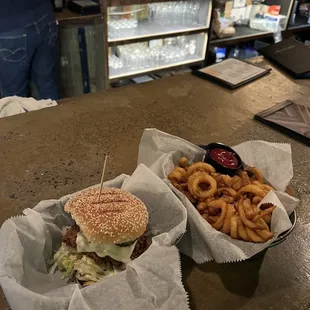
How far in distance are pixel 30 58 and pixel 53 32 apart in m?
0.25

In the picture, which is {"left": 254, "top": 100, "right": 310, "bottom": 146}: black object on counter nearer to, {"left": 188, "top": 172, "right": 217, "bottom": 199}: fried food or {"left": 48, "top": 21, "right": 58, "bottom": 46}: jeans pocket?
{"left": 188, "top": 172, "right": 217, "bottom": 199}: fried food

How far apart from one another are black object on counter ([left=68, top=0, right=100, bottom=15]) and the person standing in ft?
0.99

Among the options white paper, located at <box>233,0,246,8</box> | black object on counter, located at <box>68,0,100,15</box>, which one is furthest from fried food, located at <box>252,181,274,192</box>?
white paper, located at <box>233,0,246,8</box>

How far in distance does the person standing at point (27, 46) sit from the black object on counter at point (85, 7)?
0.30 metres

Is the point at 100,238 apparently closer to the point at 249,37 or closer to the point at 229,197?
the point at 229,197

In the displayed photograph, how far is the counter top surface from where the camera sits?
891mm

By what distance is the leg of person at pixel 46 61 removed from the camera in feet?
8.13

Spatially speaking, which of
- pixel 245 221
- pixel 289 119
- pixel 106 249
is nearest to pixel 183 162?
pixel 245 221

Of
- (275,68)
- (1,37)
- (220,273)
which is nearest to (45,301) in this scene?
(220,273)

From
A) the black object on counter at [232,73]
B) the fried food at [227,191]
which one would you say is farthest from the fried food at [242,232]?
the black object on counter at [232,73]

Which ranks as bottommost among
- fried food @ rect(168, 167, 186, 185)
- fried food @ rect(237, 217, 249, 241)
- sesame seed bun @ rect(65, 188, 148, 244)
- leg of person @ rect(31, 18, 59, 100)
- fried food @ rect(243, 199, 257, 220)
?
leg of person @ rect(31, 18, 59, 100)

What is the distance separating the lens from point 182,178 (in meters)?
1.02

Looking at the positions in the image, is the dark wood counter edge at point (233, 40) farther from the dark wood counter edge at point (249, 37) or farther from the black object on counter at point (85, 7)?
the black object on counter at point (85, 7)

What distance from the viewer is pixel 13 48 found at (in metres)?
2.38
